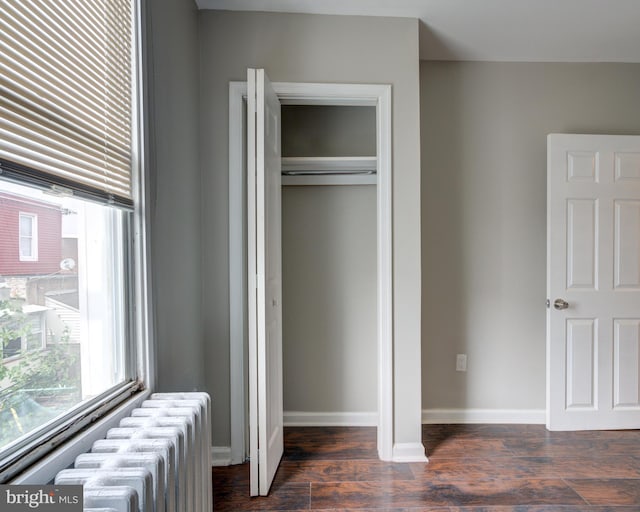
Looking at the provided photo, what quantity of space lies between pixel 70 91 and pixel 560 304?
2941mm

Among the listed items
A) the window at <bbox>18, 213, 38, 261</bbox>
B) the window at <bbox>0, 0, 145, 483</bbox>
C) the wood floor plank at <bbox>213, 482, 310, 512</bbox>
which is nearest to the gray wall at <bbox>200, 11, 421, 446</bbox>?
the wood floor plank at <bbox>213, 482, 310, 512</bbox>

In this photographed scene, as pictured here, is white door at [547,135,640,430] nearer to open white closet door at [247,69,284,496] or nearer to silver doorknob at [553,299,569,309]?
silver doorknob at [553,299,569,309]

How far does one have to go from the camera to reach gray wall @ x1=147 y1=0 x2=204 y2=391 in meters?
1.58

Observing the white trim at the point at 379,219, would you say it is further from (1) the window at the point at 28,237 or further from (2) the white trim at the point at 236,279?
(1) the window at the point at 28,237

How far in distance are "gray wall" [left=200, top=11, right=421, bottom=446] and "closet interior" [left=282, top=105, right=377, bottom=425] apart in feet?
1.68

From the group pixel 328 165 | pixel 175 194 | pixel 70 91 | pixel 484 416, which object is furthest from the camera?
pixel 484 416

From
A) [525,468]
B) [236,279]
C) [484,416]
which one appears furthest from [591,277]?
[236,279]

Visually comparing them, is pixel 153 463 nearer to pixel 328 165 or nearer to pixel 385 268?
pixel 385 268

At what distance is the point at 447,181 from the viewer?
274 cm

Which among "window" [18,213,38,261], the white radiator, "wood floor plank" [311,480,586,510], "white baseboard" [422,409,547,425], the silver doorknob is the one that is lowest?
"wood floor plank" [311,480,586,510]

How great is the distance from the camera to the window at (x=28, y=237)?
3.01 ft

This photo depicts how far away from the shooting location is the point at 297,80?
86.8 inches

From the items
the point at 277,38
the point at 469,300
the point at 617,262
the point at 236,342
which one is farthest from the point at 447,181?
the point at 236,342

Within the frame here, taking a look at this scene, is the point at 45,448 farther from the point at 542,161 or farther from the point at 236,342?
the point at 542,161
